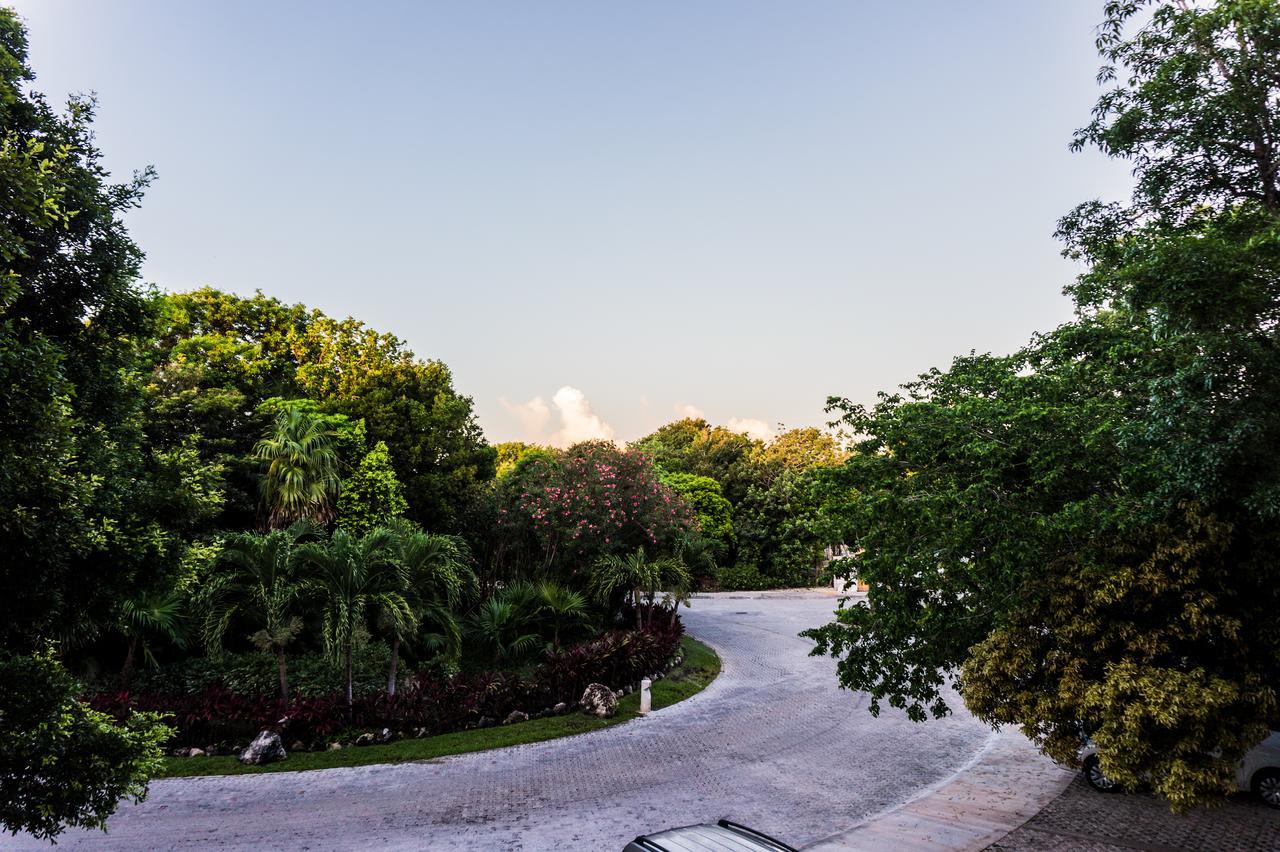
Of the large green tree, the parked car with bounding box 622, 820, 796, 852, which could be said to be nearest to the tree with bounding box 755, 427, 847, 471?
the large green tree

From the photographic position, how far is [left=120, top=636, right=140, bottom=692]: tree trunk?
14216 mm

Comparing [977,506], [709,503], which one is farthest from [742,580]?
[977,506]

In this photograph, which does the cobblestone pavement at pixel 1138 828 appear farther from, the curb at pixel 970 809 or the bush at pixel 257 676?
the bush at pixel 257 676

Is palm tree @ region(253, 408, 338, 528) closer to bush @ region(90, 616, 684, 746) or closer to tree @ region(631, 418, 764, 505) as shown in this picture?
bush @ region(90, 616, 684, 746)

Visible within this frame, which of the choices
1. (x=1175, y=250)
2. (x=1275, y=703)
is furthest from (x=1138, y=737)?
(x=1175, y=250)

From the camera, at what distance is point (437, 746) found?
39.6ft

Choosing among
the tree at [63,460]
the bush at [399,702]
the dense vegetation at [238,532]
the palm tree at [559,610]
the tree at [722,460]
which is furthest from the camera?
the tree at [722,460]

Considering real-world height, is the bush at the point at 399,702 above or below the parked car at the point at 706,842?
below

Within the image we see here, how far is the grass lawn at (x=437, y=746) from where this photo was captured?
10.9 m

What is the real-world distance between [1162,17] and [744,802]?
448 inches

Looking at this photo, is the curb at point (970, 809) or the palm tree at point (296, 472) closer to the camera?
the curb at point (970, 809)

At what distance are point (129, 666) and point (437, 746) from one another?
7629 mm

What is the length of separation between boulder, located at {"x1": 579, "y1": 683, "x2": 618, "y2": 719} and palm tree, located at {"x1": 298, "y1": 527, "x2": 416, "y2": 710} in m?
3.91

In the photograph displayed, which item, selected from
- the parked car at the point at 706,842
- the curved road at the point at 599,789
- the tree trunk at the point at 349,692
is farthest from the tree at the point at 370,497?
the parked car at the point at 706,842
